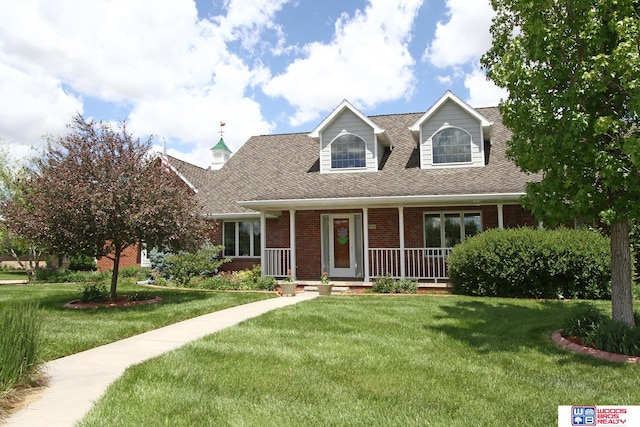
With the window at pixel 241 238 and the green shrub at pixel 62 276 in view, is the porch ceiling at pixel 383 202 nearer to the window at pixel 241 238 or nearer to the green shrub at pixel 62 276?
the window at pixel 241 238

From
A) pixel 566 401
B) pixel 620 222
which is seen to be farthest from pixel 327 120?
pixel 566 401

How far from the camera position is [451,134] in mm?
16250

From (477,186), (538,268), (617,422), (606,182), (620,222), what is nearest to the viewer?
(617,422)

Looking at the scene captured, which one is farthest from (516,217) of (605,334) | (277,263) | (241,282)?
(241,282)

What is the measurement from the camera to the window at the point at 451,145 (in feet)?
52.9

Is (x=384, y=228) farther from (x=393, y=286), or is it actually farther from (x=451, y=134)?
(x=451, y=134)

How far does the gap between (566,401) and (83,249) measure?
33.9ft

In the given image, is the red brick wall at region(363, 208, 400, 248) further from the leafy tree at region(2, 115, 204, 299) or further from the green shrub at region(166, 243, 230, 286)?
the leafy tree at region(2, 115, 204, 299)

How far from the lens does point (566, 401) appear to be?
4559 millimetres

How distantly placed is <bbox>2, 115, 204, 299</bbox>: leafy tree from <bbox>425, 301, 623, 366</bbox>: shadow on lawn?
21.9ft

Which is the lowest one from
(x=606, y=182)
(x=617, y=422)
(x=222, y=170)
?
(x=617, y=422)

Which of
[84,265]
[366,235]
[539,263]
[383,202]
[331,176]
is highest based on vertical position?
[331,176]

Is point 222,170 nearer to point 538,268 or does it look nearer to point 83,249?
point 83,249

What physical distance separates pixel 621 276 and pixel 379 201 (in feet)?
26.2
